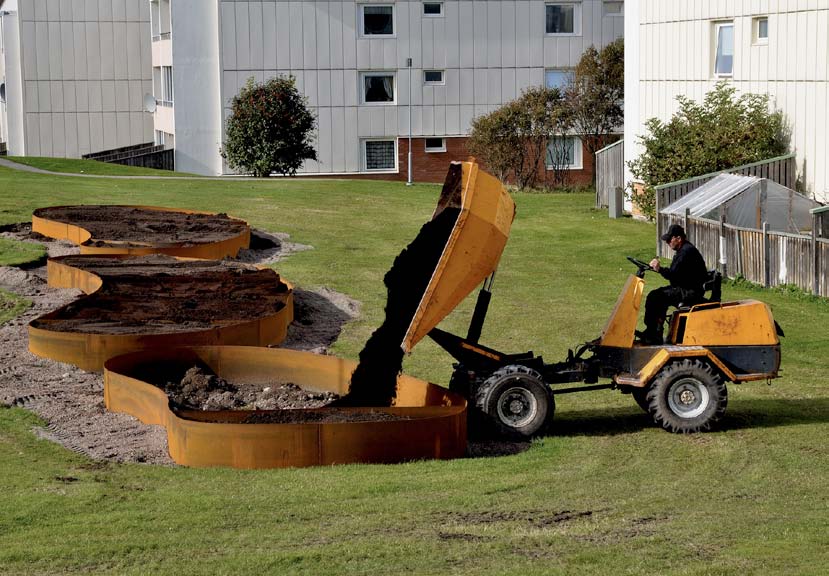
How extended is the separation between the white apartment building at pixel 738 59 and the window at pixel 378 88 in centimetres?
2092

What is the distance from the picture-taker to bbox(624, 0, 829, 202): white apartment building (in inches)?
1099

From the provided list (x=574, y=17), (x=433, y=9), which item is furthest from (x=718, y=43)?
(x=574, y=17)

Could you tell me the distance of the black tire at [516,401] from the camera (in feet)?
45.0

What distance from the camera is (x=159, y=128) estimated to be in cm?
6328

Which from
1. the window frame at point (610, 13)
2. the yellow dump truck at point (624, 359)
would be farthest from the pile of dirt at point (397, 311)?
the window frame at point (610, 13)

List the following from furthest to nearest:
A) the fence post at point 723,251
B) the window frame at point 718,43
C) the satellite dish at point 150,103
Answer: the satellite dish at point 150,103, the window frame at point 718,43, the fence post at point 723,251

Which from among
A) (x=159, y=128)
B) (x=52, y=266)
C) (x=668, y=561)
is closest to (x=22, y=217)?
(x=52, y=266)

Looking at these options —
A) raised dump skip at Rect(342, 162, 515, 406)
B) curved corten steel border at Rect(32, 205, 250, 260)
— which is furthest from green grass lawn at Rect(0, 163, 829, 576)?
curved corten steel border at Rect(32, 205, 250, 260)

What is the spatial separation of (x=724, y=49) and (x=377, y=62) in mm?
26270

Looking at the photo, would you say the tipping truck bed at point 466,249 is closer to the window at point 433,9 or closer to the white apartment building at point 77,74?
the window at point 433,9

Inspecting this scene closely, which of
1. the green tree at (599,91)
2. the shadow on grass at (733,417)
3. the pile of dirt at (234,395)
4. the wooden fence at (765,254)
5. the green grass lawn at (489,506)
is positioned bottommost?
the shadow on grass at (733,417)

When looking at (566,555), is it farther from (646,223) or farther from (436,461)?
(646,223)

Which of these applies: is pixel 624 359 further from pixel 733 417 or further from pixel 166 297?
pixel 166 297

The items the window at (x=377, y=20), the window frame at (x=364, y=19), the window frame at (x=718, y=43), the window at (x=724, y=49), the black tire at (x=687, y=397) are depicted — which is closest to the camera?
the black tire at (x=687, y=397)
